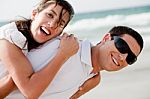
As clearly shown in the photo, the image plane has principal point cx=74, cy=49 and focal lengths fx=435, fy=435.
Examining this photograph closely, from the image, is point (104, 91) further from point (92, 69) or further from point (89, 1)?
point (89, 1)

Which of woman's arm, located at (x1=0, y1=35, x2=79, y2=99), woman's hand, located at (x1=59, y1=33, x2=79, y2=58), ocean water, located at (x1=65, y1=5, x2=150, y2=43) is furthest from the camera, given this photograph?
ocean water, located at (x1=65, y1=5, x2=150, y2=43)

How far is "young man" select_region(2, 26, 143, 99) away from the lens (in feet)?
6.55

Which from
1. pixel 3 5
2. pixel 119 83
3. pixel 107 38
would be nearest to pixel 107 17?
pixel 3 5

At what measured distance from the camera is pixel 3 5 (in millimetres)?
14539

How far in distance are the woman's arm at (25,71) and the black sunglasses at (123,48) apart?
14.8 inches

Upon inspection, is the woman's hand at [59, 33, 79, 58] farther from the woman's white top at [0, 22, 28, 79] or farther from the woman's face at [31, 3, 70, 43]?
the woman's white top at [0, 22, 28, 79]

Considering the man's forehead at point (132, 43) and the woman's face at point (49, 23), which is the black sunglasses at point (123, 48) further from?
the woman's face at point (49, 23)

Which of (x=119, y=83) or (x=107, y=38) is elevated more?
(x=107, y=38)

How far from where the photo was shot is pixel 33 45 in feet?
6.60

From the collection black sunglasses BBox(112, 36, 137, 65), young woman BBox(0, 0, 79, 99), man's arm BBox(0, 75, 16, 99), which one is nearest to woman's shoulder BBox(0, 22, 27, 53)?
young woman BBox(0, 0, 79, 99)

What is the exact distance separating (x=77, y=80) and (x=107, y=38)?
0.33 m

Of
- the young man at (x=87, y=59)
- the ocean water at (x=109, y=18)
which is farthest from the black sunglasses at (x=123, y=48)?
the ocean water at (x=109, y=18)

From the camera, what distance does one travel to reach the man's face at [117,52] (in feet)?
7.15

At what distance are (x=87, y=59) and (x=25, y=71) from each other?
318 mm
